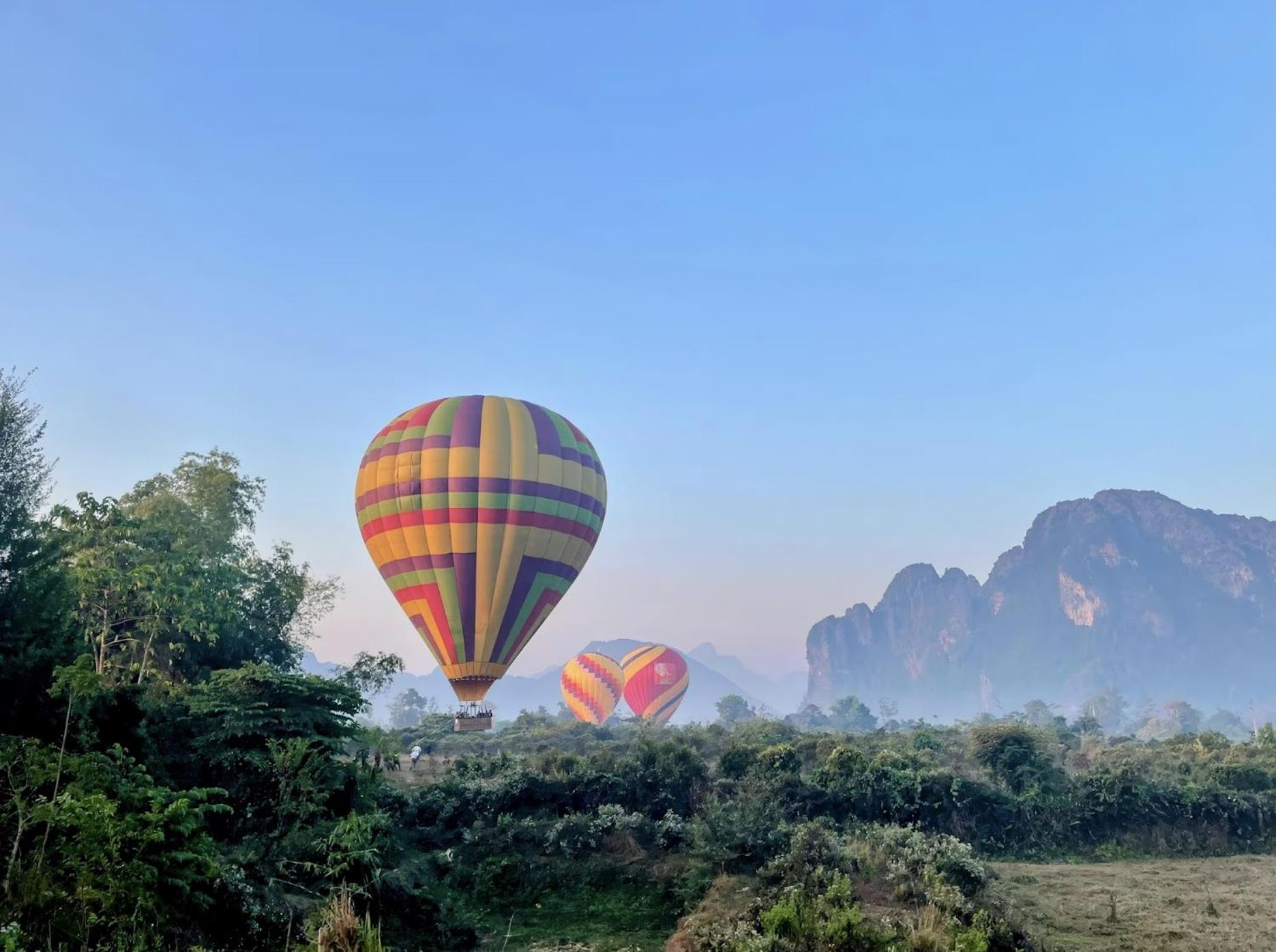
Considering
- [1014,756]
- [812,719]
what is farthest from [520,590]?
[812,719]

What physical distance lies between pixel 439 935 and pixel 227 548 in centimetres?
2113

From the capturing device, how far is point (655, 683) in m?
97.0

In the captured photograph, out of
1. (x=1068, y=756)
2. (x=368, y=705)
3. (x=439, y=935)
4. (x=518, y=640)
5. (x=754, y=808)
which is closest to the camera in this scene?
(x=439, y=935)

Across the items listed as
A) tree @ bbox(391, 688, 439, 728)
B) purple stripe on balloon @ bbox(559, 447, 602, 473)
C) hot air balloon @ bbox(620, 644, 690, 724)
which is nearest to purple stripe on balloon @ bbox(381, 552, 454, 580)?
purple stripe on balloon @ bbox(559, 447, 602, 473)

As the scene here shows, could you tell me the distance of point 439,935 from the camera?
13.0 m

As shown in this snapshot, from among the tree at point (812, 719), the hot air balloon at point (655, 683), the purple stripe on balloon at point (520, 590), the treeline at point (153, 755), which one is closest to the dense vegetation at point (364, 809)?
Result: the treeline at point (153, 755)

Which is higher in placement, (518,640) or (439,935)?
(518,640)

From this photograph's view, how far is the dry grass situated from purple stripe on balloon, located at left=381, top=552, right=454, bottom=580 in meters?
19.6

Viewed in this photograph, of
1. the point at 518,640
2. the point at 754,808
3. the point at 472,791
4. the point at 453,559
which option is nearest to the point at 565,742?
the point at 518,640

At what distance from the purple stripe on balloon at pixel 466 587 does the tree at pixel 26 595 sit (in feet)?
43.8

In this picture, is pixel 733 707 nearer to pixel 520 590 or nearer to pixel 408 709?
pixel 408 709

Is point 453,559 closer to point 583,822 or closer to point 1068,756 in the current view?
point 583,822

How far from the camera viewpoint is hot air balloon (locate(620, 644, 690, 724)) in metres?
97.0

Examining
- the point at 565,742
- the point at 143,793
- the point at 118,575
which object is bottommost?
the point at 565,742
